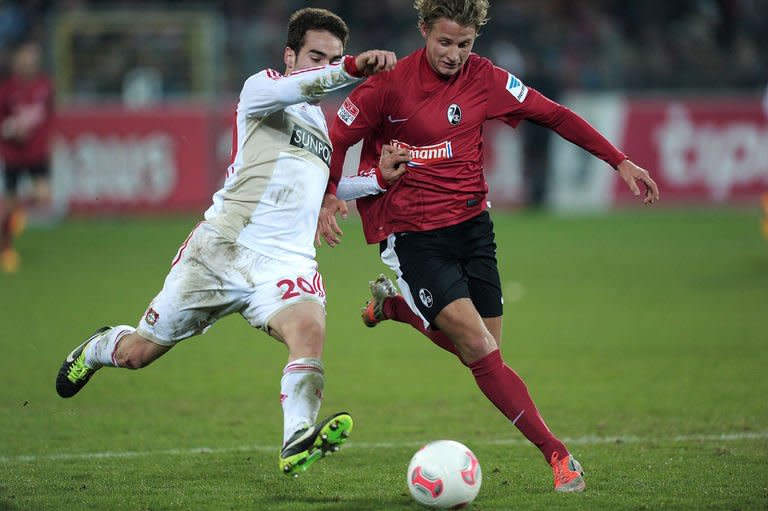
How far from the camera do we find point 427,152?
589 cm

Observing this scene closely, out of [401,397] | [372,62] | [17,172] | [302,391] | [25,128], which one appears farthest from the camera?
[17,172]

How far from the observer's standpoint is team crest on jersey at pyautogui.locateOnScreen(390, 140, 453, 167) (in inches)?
231

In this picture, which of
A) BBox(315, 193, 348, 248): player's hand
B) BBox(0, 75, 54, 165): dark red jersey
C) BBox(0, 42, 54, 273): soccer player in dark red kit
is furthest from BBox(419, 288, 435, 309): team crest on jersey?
BBox(0, 75, 54, 165): dark red jersey

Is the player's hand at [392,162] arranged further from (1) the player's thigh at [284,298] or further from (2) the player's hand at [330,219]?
(1) the player's thigh at [284,298]

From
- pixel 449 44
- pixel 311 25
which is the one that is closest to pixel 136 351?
pixel 311 25

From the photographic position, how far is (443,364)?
9477mm

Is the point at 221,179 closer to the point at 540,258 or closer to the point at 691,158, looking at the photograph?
the point at 540,258

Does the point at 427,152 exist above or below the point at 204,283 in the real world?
above

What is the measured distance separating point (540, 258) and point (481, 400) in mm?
7694

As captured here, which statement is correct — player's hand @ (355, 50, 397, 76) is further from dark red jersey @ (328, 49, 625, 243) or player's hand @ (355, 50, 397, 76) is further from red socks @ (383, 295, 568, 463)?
red socks @ (383, 295, 568, 463)

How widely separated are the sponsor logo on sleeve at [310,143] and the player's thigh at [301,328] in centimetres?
77

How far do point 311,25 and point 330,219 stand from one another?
3.12ft

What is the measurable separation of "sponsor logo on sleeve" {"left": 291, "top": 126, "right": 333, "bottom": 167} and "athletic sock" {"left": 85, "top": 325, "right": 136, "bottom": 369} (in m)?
1.33

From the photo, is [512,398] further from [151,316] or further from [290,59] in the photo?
[290,59]
